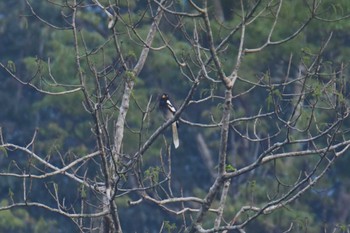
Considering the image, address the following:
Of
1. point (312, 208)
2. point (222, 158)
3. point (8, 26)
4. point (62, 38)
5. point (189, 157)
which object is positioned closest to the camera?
point (222, 158)

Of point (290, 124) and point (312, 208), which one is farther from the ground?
point (312, 208)

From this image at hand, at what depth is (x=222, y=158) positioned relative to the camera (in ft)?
23.1

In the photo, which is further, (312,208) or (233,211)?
(312,208)

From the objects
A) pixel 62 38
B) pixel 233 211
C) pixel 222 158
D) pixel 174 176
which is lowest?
pixel 222 158

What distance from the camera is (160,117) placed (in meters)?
16.0

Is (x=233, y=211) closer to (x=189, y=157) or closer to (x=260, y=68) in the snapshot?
(x=260, y=68)

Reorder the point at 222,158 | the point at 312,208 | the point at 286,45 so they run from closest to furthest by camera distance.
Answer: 1. the point at 222,158
2. the point at 286,45
3. the point at 312,208

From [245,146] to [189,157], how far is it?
8.73 ft

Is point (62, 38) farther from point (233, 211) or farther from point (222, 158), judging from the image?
point (222, 158)

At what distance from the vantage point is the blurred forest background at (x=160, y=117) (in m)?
17.0

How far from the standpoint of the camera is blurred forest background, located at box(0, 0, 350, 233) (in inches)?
Answer: 671

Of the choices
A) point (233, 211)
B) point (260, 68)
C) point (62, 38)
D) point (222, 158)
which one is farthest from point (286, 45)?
point (222, 158)

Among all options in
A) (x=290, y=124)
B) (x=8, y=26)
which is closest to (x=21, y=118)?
(x=8, y=26)

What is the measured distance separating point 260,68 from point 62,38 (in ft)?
14.7
